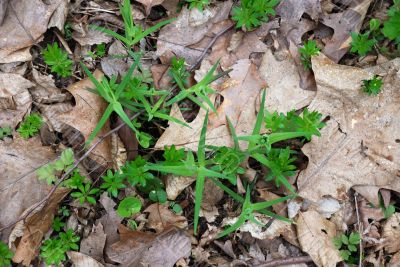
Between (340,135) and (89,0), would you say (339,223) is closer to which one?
(340,135)

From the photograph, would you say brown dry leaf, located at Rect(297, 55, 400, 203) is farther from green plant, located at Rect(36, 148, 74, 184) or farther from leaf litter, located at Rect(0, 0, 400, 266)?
green plant, located at Rect(36, 148, 74, 184)

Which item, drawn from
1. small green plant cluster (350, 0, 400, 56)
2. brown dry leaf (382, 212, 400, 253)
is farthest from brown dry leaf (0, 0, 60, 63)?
brown dry leaf (382, 212, 400, 253)

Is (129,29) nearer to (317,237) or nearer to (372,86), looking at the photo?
(372,86)

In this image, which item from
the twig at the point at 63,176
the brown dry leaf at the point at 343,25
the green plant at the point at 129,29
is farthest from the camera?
the brown dry leaf at the point at 343,25

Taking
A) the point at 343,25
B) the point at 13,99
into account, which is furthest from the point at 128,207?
the point at 343,25

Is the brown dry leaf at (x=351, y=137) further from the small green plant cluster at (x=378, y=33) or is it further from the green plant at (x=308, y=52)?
the small green plant cluster at (x=378, y=33)

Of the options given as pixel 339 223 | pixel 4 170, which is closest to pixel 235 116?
pixel 339 223

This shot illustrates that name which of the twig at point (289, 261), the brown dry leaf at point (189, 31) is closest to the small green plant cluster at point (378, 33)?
the brown dry leaf at point (189, 31)
